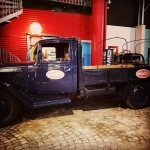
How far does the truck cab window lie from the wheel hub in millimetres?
1784

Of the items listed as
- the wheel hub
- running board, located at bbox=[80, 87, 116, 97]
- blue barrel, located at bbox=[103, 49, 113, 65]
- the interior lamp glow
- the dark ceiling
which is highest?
the dark ceiling

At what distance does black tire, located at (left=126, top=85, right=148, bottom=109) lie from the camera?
257 inches

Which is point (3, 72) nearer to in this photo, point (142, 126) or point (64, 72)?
point (64, 72)

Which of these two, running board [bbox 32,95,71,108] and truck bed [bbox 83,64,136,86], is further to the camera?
truck bed [bbox 83,64,136,86]

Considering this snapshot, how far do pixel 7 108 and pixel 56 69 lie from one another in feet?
6.00

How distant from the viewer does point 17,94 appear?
5121 millimetres

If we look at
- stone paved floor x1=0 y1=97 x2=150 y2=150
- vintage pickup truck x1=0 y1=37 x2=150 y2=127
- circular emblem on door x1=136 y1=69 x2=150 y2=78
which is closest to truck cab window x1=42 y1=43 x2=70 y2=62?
vintage pickup truck x1=0 y1=37 x2=150 y2=127

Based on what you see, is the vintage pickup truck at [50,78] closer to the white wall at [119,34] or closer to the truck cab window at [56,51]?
the truck cab window at [56,51]

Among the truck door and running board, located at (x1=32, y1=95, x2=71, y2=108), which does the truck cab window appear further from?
running board, located at (x1=32, y1=95, x2=71, y2=108)

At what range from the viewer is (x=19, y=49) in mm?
10938

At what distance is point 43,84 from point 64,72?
0.76 m

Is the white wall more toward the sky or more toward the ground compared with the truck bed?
more toward the sky

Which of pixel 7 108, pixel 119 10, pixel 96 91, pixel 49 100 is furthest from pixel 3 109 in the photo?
pixel 119 10

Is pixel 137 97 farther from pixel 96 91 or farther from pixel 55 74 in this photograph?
pixel 55 74
